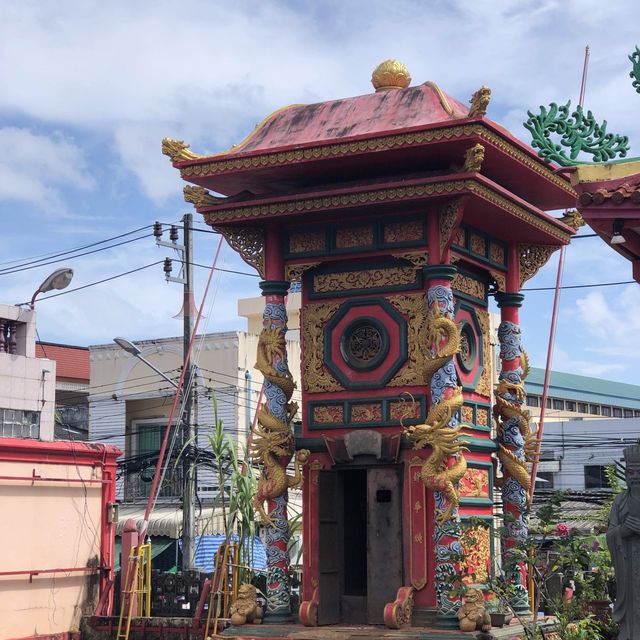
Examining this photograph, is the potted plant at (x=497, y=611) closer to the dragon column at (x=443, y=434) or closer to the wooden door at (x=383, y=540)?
the dragon column at (x=443, y=434)

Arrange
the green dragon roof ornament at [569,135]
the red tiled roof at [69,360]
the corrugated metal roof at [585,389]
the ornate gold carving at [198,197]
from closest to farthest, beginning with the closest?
the green dragon roof ornament at [569,135]
the ornate gold carving at [198,197]
the red tiled roof at [69,360]
the corrugated metal roof at [585,389]

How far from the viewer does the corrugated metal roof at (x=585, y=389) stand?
169ft

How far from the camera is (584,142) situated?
42.5 feet

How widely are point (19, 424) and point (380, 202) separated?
11510 millimetres

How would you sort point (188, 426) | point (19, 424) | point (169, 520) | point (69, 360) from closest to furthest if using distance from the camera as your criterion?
point (19, 424) < point (188, 426) < point (169, 520) < point (69, 360)

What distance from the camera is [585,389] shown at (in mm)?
55406

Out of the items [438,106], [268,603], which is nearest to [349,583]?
[268,603]

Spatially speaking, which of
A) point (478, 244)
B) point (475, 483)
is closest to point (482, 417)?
point (475, 483)

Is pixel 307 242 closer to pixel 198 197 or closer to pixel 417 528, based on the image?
pixel 198 197

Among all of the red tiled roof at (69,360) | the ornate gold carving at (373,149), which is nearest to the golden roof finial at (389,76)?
the ornate gold carving at (373,149)

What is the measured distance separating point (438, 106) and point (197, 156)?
3338 millimetres

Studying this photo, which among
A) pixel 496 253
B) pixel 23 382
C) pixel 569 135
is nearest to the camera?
pixel 569 135

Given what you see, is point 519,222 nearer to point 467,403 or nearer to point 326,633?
point 467,403

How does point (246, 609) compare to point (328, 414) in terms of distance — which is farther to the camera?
point (328, 414)
